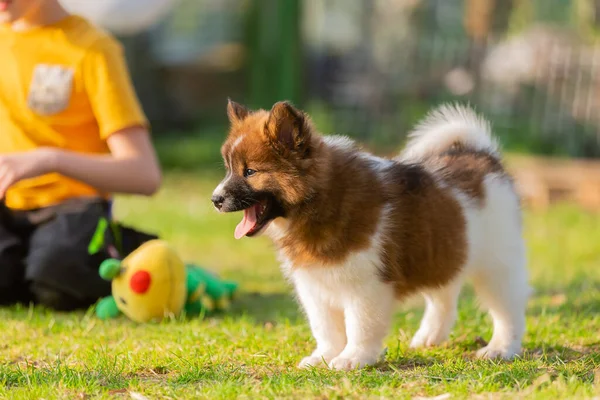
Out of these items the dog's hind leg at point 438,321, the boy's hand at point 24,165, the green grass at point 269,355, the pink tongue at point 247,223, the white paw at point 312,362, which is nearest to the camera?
the green grass at point 269,355

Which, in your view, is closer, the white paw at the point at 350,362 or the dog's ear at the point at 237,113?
the white paw at the point at 350,362

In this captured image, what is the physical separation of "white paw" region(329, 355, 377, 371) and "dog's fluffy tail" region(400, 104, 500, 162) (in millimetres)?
1071

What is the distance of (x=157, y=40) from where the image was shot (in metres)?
13.8

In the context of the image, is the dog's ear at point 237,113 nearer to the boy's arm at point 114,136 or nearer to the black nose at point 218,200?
the black nose at point 218,200

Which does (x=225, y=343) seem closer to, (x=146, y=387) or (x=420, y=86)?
(x=146, y=387)

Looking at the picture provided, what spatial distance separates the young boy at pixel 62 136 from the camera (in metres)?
4.64

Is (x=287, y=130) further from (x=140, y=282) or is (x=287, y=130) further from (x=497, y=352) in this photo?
(x=140, y=282)

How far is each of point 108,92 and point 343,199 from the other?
179cm

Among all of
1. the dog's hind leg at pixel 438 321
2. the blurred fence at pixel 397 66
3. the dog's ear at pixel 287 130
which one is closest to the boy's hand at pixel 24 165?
the dog's ear at pixel 287 130

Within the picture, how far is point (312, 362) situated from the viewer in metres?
3.57

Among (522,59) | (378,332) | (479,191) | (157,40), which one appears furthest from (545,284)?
(157,40)

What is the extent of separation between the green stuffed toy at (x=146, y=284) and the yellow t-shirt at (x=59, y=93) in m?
0.59

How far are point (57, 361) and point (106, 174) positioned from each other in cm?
118

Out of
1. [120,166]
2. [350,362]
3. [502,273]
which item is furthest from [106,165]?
[502,273]
